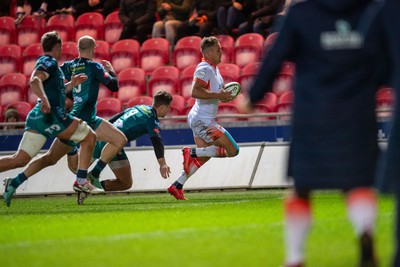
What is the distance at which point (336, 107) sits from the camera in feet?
19.7

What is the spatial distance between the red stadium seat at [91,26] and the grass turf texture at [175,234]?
9.98 meters

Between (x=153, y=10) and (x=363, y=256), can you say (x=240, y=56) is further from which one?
(x=363, y=256)

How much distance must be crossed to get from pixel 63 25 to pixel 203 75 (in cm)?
993

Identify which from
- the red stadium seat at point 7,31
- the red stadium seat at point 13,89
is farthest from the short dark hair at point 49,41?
the red stadium seat at point 7,31

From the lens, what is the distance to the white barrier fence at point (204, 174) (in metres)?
15.8

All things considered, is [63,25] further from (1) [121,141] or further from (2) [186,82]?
(1) [121,141]

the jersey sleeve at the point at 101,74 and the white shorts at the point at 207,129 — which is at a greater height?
the jersey sleeve at the point at 101,74

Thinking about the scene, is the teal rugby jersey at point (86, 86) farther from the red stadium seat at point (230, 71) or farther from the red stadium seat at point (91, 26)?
the red stadium seat at point (91, 26)

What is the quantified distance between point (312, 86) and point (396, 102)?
1.71ft

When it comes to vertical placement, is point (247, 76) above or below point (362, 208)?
below

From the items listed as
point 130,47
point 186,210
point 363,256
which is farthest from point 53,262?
point 130,47

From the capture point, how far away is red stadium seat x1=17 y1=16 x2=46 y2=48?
23297 millimetres

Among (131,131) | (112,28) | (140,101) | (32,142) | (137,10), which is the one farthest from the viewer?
(112,28)

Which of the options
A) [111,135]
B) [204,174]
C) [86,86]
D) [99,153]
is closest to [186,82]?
[204,174]
